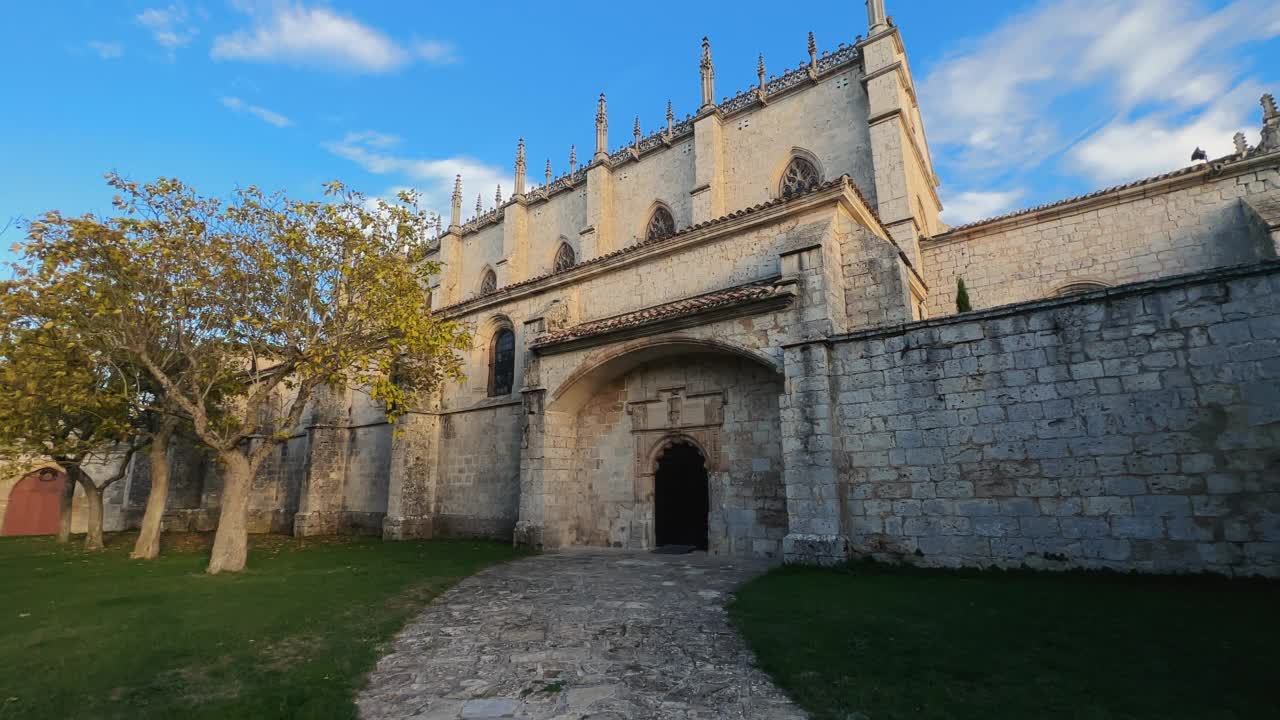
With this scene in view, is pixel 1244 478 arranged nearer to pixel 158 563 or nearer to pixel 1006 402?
pixel 1006 402

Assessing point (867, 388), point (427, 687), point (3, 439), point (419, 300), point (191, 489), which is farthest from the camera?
point (191, 489)

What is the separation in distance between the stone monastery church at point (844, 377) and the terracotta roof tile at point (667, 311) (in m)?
0.07

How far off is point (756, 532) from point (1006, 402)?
5015mm

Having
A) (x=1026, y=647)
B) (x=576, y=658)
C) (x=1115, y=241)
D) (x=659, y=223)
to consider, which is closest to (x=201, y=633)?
(x=576, y=658)

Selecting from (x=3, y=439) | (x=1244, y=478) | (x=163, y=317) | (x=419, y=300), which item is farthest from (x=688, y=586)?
(x=3, y=439)

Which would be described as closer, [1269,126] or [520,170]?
[1269,126]

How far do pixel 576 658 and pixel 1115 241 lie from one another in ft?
50.2

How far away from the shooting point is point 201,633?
598 centimetres

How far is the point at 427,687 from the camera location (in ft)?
14.9

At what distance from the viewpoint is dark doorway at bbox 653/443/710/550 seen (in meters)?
13.1

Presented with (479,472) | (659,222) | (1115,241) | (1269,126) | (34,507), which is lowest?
(34,507)

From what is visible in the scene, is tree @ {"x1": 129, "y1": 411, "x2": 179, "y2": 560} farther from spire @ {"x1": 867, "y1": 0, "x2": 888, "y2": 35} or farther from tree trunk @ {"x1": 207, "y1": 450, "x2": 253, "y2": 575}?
spire @ {"x1": 867, "y1": 0, "x2": 888, "y2": 35}

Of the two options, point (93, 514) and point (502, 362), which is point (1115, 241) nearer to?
point (502, 362)

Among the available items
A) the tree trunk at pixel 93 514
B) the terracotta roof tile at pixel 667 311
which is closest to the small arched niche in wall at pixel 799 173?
the terracotta roof tile at pixel 667 311
